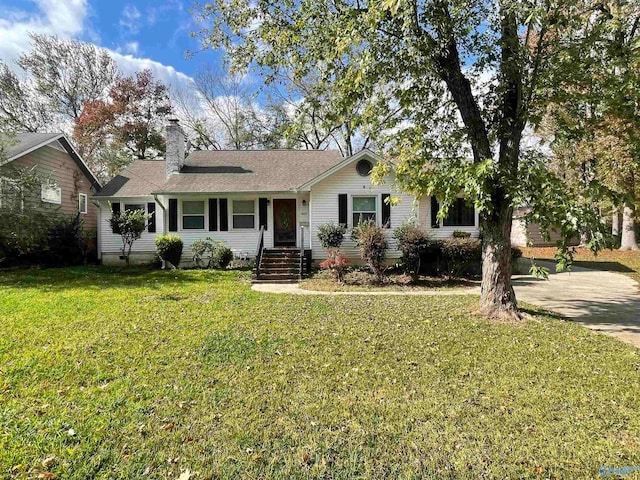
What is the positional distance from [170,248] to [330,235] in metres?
6.27

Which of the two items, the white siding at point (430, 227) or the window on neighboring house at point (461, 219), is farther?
the window on neighboring house at point (461, 219)

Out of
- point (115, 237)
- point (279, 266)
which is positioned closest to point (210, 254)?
point (279, 266)

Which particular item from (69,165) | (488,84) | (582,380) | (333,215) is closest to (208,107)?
(69,165)

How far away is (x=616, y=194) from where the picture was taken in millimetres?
5570

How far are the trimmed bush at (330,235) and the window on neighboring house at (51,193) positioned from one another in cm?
1128

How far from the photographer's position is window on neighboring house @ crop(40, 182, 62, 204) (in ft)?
48.0

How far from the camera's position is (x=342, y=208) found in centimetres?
1358

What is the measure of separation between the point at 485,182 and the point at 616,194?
1.96 m

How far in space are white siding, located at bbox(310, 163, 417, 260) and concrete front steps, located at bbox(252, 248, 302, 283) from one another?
4.73ft

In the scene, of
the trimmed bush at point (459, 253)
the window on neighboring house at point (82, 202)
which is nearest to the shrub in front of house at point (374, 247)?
the trimmed bush at point (459, 253)

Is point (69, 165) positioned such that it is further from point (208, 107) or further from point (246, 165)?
point (208, 107)

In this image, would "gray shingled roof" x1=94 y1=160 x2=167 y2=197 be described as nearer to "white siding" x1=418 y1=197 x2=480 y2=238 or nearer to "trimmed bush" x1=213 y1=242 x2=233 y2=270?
"trimmed bush" x1=213 y1=242 x2=233 y2=270

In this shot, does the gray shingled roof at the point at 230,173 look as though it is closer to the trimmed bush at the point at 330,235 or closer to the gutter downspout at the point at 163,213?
the gutter downspout at the point at 163,213

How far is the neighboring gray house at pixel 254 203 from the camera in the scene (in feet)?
44.5
